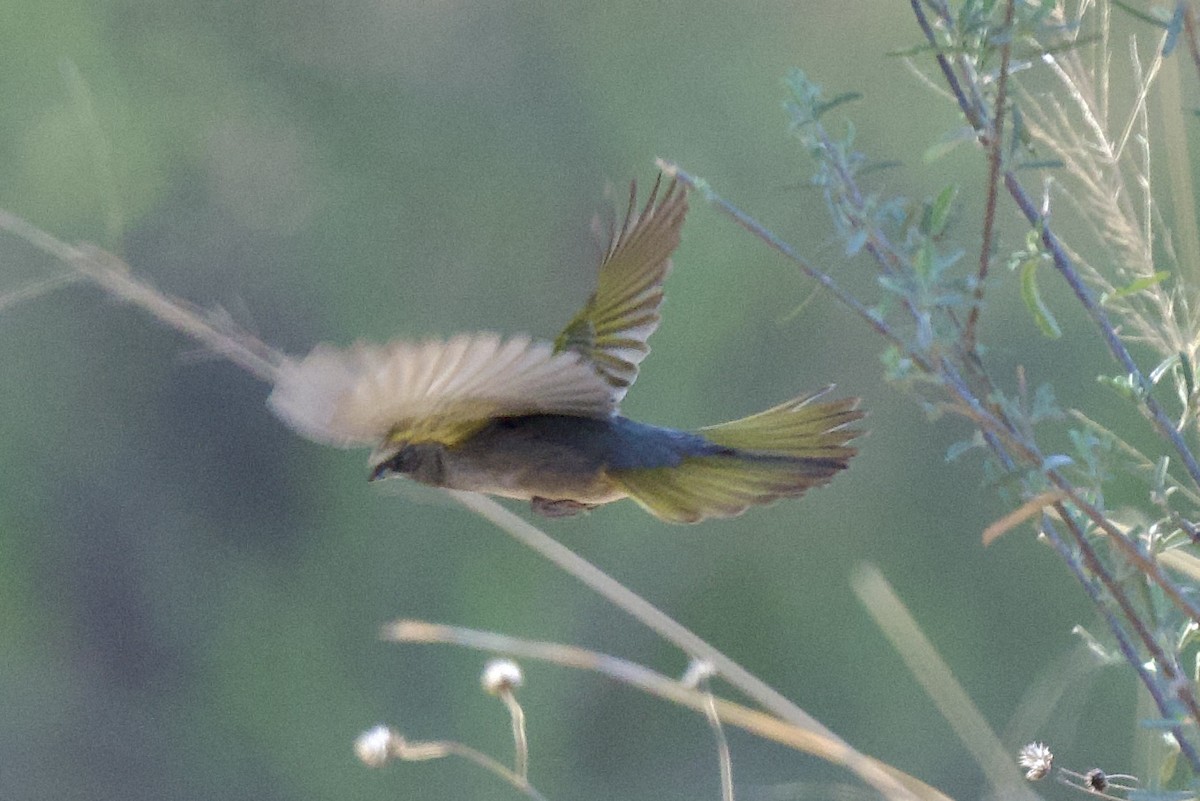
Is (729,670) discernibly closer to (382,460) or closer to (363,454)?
(382,460)

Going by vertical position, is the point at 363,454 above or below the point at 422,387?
above

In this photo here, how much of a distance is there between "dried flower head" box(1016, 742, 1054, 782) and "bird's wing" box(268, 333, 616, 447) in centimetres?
45

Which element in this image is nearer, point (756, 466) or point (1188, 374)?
point (1188, 374)

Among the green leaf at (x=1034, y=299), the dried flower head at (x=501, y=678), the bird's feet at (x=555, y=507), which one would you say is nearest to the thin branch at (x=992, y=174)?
the green leaf at (x=1034, y=299)

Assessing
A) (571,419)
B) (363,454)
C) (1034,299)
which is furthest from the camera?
(363,454)

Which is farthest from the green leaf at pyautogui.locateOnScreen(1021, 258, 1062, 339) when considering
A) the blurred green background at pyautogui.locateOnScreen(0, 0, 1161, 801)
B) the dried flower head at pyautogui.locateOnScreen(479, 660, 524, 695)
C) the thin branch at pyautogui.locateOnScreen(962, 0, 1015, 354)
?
the blurred green background at pyautogui.locateOnScreen(0, 0, 1161, 801)

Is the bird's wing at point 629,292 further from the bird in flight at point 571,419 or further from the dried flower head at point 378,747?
the dried flower head at point 378,747

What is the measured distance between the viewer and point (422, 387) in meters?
1.18

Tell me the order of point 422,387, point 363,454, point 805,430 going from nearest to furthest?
point 422,387 → point 805,430 → point 363,454

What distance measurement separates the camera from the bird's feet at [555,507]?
142cm

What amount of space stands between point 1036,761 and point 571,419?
62 cm

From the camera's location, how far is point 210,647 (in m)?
4.53

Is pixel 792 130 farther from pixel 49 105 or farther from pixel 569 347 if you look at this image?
pixel 49 105

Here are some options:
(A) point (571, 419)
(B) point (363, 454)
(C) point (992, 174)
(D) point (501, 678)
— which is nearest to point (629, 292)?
(A) point (571, 419)
